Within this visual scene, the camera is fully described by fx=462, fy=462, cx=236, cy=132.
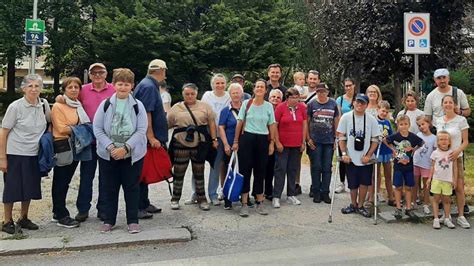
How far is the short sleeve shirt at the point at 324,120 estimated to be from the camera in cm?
685

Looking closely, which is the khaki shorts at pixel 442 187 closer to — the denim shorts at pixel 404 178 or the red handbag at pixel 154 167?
the denim shorts at pixel 404 178

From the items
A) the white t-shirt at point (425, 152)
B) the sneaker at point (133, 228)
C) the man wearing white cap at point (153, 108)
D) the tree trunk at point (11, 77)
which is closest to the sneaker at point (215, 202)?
the man wearing white cap at point (153, 108)

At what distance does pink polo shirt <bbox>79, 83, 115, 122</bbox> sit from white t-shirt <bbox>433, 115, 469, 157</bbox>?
419 cm

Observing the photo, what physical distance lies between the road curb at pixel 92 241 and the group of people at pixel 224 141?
0.19m

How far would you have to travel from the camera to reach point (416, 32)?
746 cm

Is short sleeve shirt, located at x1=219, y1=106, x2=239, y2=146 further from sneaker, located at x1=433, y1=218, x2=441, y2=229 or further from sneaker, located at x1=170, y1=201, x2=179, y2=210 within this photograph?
sneaker, located at x1=433, y1=218, x2=441, y2=229

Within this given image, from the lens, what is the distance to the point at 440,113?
6246 millimetres

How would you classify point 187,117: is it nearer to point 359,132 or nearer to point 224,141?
point 224,141

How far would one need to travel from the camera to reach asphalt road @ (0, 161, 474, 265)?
464cm

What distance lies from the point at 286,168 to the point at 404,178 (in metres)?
1.62

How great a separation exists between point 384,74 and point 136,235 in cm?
1007

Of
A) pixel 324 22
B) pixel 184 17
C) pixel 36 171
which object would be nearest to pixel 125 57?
pixel 184 17

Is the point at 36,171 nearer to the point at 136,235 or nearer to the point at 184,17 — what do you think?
the point at 136,235

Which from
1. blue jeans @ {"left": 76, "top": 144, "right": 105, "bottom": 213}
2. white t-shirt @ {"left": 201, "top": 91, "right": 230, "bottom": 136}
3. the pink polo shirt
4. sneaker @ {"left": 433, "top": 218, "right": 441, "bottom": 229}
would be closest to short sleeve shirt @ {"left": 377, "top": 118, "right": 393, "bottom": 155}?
sneaker @ {"left": 433, "top": 218, "right": 441, "bottom": 229}
